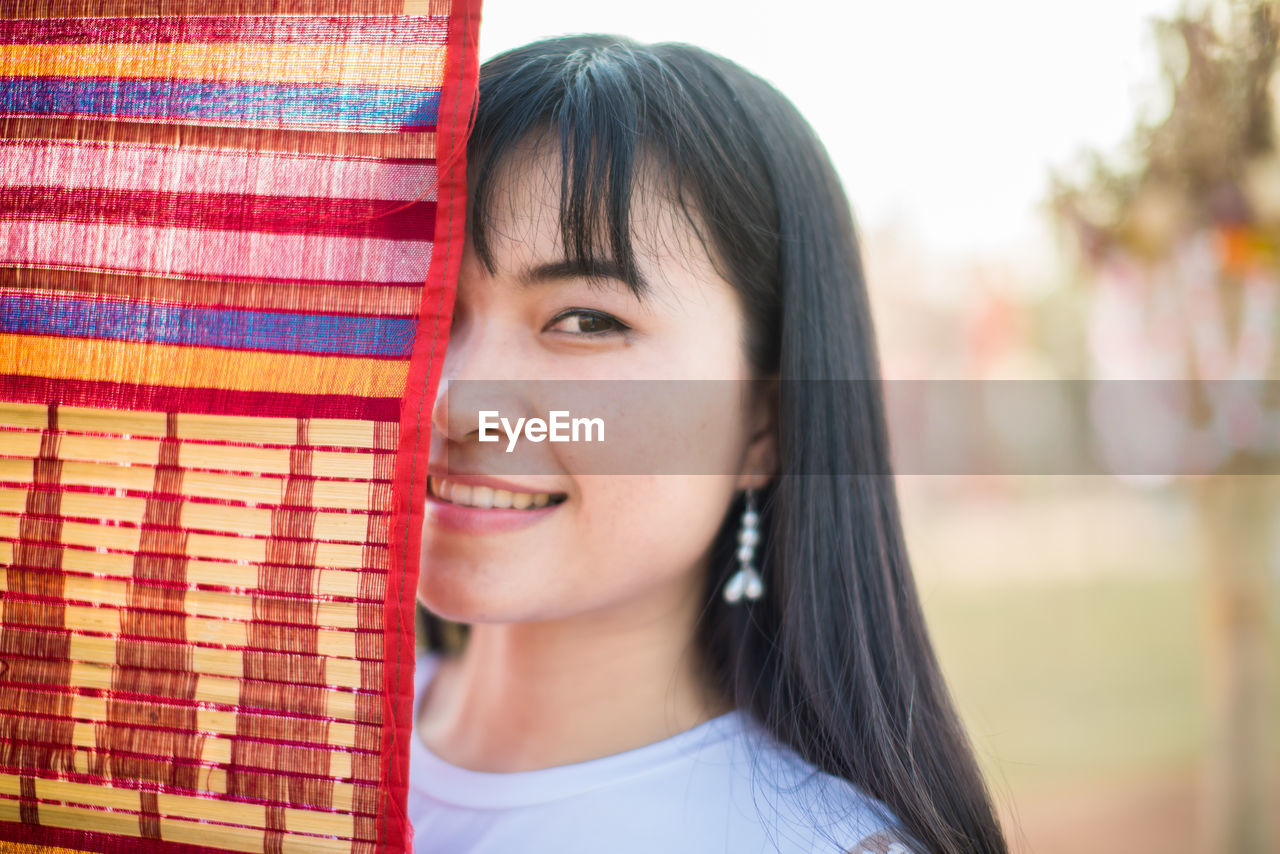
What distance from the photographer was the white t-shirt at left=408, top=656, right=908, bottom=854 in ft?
3.96

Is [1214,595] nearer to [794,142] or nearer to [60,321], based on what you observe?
[794,142]

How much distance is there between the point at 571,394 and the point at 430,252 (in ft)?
0.95

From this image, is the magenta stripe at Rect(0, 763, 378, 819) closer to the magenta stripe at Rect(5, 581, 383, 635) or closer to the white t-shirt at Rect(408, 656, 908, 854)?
the magenta stripe at Rect(5, 581, 383, 635)

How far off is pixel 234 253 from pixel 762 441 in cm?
79

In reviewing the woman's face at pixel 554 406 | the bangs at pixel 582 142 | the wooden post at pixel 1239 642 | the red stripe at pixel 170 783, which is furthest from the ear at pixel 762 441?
the wooden post at pixel 1239 642

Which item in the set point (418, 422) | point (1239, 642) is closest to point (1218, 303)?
point (1239, 642)

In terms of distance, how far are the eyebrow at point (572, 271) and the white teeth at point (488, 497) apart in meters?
0.28

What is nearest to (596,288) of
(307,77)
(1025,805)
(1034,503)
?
(307,77)

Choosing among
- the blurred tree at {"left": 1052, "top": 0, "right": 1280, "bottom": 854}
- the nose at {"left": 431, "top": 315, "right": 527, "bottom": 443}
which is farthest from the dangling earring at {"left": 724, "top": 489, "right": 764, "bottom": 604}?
the blurred tree at {"left": 1052, "top": 0, "right": 1280, "bottom": 854}

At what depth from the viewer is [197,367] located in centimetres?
97

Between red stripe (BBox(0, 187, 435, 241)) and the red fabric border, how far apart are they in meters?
0.05

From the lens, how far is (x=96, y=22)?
0.99 metres

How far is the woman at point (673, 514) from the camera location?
1163 mm

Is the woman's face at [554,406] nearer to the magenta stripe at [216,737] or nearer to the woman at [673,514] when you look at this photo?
the woman at [673,514]
